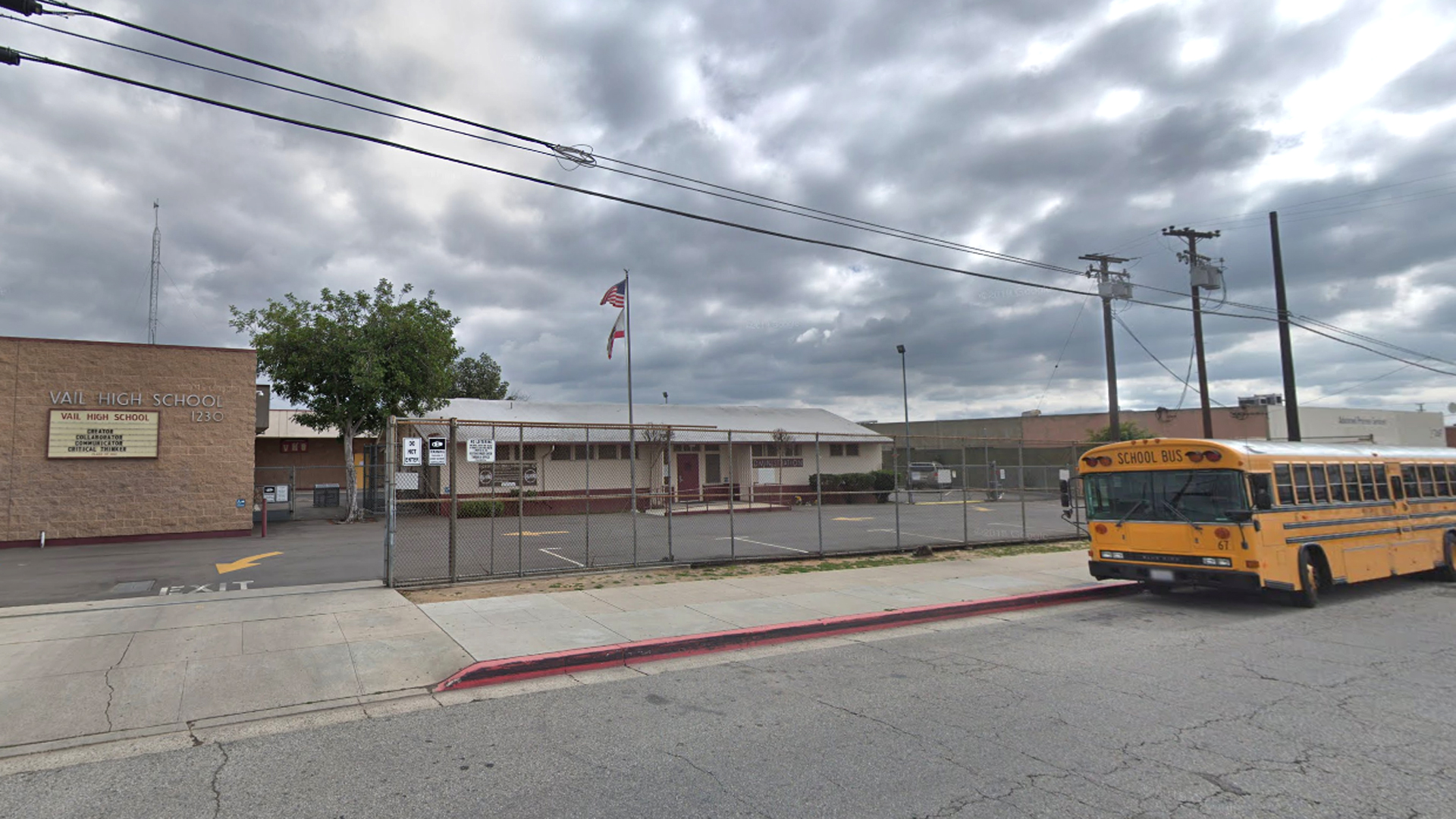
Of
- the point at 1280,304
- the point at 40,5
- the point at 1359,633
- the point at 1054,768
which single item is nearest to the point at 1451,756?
the point at 1054,768

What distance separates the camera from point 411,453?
1134 centimetres

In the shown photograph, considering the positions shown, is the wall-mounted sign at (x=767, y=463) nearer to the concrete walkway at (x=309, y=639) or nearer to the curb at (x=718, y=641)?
the concrete walkway at (x=309, y=639)

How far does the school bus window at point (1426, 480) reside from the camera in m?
14.1

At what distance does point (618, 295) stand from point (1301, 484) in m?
21.6

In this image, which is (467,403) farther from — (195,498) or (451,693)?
(451,693)

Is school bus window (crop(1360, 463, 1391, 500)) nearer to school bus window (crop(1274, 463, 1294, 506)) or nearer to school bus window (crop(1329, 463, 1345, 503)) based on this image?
school bus window (crop(1329, 463, 1345, 503))

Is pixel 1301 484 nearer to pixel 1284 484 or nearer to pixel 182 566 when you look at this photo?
pixel 1284 484

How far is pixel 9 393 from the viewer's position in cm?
1855

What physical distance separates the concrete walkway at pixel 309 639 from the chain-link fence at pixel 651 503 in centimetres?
177

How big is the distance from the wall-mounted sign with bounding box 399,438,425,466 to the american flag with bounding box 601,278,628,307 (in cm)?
1716

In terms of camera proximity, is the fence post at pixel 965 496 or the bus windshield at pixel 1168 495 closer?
the bus windshield at pixel 1168 495

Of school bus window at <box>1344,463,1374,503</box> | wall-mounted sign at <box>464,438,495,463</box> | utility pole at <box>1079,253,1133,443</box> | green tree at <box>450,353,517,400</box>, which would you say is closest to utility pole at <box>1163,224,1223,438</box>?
utility pole at <box>1079,253,1133,443</box>

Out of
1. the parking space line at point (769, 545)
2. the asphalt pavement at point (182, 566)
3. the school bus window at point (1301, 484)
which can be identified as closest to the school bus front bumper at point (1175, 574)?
the school bus window at point (1301, 484)

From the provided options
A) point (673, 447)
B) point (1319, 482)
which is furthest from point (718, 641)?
point (673, 447)
